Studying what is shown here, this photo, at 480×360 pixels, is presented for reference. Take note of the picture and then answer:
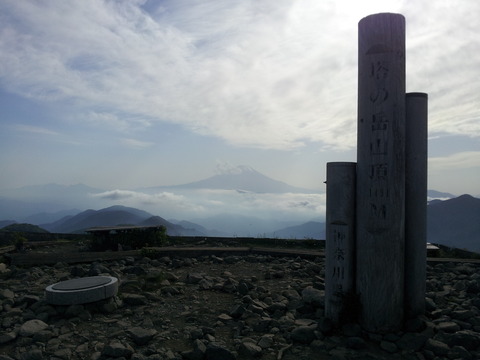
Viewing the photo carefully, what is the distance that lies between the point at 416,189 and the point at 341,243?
164 centimetres

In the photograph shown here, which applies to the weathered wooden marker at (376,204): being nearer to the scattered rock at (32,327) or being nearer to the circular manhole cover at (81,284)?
the circular manhole cover at (81,284)

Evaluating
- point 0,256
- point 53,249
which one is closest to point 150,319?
point 0,256

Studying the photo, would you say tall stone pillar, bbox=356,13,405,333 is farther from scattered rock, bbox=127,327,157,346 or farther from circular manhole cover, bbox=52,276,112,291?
circular manhole cover, bbox=52,276,112,291

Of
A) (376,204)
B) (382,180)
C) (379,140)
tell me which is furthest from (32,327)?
(379,140)

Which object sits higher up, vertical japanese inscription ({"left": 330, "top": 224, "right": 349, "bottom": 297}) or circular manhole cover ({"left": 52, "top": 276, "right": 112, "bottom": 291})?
vertical japanese inscription ({"left": 330, "top": 224, "right": 349, "bottom": 297})

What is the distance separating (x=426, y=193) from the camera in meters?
6.57

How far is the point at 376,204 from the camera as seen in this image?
19.3 feet

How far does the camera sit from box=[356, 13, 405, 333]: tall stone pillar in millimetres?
5836

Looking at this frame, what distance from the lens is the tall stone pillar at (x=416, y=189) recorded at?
6.39m

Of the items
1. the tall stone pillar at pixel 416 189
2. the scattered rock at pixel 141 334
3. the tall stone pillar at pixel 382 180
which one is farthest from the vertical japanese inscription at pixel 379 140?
the scattered rock at pixel 141 334

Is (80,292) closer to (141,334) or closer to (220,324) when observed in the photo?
(141,334)

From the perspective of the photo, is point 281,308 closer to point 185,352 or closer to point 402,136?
point 185,352

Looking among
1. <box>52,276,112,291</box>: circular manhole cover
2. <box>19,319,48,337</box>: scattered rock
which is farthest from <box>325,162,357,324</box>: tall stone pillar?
<box>19,319,48,337</box>: scattered rock

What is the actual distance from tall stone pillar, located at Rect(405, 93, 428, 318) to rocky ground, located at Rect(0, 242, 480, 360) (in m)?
0.89
